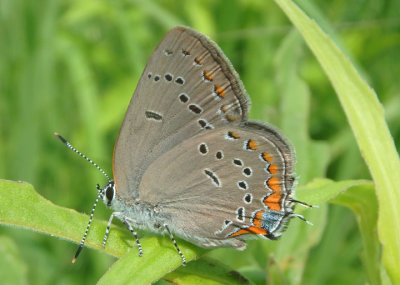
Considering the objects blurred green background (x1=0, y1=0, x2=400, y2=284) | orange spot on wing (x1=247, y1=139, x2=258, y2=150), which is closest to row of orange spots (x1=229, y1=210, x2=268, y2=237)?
orange spot on wing (x1=247, y1=139, x2=258, y2=150)

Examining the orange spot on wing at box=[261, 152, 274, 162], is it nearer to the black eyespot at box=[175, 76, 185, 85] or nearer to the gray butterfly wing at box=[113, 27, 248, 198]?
the gray butterfly wing at box=[113, 27, 248, 198]

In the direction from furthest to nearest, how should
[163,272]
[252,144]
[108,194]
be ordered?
1. [108,194]
2. [252,144]
3. [163,272]

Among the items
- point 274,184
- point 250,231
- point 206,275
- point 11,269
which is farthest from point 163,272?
point 11,269

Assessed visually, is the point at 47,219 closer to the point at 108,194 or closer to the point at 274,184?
the point at 108,194

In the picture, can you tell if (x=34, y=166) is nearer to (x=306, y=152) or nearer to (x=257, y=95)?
(x=257, y=95)

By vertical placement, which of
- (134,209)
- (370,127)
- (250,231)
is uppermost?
(370,127)

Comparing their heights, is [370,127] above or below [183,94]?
above

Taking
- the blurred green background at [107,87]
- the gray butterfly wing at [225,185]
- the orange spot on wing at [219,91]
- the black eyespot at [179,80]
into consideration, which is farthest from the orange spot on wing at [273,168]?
the blurred green background at [107,87]

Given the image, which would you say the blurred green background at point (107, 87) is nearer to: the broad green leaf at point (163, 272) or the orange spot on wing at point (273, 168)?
the orange spot on wing at point (273, 168)
